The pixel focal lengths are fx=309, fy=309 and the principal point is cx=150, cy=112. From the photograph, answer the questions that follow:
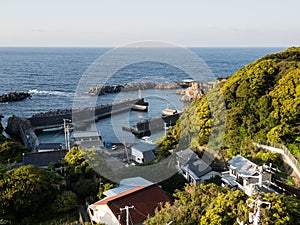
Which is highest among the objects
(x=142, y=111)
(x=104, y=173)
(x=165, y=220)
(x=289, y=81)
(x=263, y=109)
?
(x=289, y=81)

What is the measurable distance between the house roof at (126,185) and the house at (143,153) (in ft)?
15.0

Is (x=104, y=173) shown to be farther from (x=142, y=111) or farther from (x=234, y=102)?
(x=142, y=111)

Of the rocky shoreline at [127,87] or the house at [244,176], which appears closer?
the house at [244,176]

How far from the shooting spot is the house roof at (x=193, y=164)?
11.4 m

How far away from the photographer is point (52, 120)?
25.3 metres

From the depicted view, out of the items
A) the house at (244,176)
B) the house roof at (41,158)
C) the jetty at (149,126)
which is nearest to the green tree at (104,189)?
the house at (244,176)

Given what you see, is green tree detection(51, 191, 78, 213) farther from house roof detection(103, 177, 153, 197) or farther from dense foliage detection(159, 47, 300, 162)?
dense foliage detection(159, 47, 300, 162)

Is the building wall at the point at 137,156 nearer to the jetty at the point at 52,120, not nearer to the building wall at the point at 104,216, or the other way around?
the jetty at the point at 52,120

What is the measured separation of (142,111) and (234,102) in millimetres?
15956

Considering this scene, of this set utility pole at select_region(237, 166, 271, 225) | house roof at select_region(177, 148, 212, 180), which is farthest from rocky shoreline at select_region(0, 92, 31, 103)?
utility pole at select_region(237, 166, 271, 225)


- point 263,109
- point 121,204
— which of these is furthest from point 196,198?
point 263,109

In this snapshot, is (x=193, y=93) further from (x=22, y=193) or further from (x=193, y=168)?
(x=22, y=193)

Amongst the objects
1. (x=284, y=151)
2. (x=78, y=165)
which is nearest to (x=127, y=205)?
(x=78, y=165)

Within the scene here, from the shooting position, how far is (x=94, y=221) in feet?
29.6
